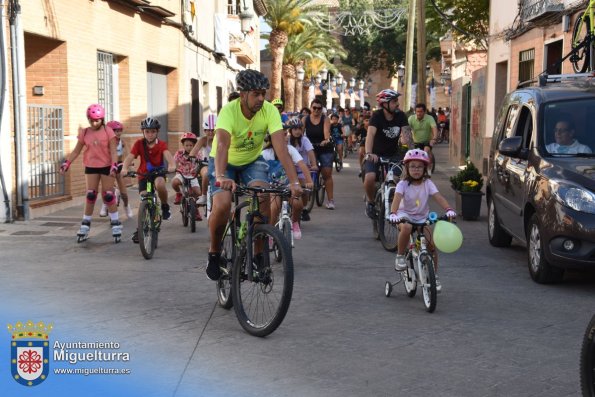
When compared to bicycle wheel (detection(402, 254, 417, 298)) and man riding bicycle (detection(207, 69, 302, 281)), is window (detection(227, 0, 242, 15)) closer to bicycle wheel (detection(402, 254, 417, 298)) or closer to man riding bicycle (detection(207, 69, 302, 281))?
bicycle wheel (detection(402, 254, 417, 298))

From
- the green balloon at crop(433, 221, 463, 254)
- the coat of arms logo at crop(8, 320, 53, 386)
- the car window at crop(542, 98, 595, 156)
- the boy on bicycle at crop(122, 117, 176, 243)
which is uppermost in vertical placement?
the car window at crop(542, 98, 595, 156)

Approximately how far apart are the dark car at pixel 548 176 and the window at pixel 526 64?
9.05 m

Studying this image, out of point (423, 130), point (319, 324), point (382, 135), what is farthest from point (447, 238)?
point (423, 130)

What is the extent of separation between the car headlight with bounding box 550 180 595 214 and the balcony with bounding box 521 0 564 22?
31.0 ft

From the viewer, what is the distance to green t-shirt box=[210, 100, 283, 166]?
271 inches

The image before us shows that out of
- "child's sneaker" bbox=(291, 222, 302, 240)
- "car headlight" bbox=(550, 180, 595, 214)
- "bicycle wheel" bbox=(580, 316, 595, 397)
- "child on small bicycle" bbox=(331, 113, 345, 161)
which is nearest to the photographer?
"bicycle wheel" bbox=(580, 316, 595, 397)

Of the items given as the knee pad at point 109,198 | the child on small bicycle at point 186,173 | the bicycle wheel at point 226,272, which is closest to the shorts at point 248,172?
the bicycle wheel at point 226,272

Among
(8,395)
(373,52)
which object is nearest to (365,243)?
(8,395)

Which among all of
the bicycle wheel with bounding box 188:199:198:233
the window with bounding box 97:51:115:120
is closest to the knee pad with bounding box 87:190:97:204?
the bicycle wheel with bounding box 188:199:198:233

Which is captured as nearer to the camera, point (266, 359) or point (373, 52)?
point (266, 359)

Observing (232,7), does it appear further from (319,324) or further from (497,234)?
(319,324)

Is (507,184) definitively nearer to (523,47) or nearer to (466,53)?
(523,47)

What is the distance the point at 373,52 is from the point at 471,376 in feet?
256

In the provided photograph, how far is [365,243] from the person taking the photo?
11.3m
